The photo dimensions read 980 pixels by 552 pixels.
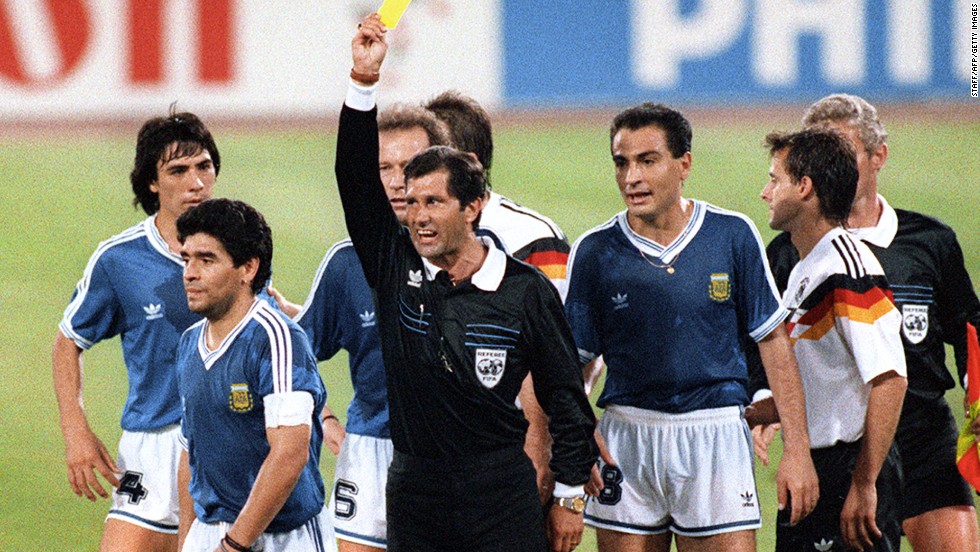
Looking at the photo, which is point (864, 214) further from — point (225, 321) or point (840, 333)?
point (225, 321)

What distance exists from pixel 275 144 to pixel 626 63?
2.52m

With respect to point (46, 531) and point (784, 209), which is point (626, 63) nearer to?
point (46, 531)

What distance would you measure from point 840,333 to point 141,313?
2.16 meters

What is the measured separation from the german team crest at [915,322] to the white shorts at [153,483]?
235cm

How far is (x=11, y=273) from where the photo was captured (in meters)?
8.88

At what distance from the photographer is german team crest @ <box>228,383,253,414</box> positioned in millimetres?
3623

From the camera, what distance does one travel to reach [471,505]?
12.0ft

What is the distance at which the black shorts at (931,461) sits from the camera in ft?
15.4

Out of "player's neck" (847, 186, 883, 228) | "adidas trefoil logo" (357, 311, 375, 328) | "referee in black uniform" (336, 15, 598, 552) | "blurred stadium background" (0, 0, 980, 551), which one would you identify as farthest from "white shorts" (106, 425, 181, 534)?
"blurred stadium background" (0, 0, 980, 551)

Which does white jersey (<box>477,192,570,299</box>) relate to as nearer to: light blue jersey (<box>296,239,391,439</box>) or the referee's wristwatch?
light blue jersey (<box>296,239,391,439</box>)

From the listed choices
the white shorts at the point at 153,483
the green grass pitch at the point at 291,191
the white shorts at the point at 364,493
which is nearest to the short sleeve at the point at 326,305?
the white shorts at the point at 364,493

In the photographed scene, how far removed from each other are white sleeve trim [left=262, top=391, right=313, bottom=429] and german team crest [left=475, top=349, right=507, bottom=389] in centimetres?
45

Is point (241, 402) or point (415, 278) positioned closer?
point (241, 402)

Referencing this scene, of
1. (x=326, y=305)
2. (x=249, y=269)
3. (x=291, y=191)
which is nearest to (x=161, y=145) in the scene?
(x=326, y=305)
